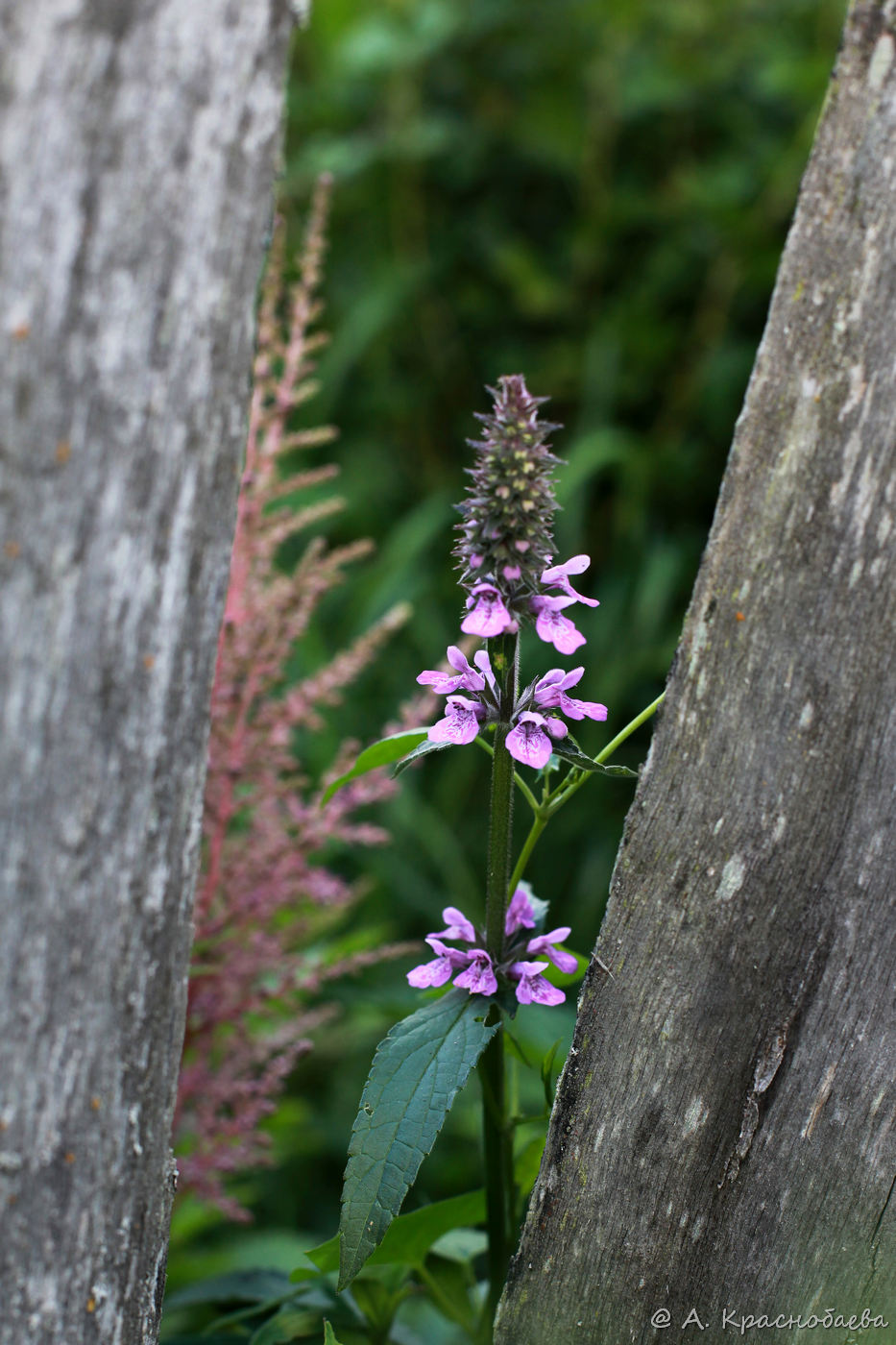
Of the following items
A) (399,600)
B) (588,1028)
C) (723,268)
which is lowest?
(588,1028)

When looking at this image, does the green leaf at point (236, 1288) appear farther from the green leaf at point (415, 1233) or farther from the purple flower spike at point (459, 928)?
the purple flower spike at point (459, 928)

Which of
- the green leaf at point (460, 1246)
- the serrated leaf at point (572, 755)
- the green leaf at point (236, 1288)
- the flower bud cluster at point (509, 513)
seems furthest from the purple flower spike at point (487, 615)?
the green leaf at point (236, 1288)

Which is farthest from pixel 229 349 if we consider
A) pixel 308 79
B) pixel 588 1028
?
pixel 308 79

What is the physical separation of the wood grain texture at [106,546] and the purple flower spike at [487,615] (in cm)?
21

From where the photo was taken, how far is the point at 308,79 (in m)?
2.96

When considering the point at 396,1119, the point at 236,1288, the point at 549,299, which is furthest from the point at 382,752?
the point at 549,299

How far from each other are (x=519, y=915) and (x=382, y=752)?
0.21 metres

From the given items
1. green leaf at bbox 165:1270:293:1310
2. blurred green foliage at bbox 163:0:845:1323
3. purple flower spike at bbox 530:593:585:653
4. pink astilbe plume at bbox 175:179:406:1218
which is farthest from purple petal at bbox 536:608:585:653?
blurred green foliage at bbox 163:0:845:1323

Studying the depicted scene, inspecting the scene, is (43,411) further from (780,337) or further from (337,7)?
(337,7)

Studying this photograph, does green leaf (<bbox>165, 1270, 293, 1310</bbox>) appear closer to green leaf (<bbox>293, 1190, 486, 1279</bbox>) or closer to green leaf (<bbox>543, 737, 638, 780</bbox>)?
green leaf (<bbox>293, 1190, 486, 1279</bbox>)

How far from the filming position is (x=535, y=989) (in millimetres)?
929

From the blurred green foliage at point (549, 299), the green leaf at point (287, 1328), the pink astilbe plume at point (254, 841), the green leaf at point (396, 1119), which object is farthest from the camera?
the blurred green foliage at point (549, 299)

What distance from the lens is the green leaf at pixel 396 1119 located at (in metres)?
0.82

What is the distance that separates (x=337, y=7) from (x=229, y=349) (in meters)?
2.49
